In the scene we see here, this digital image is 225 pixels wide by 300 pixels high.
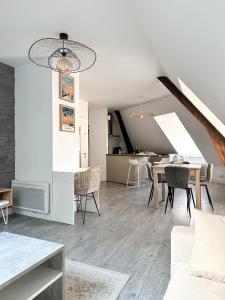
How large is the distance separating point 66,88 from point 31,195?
194 cm

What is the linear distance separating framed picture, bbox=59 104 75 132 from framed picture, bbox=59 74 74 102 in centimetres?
17

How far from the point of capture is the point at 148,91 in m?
5.83

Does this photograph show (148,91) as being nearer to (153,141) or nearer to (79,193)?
(153,141)

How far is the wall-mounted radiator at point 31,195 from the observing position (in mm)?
3518

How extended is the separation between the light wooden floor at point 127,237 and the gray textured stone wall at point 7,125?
0.79 metres

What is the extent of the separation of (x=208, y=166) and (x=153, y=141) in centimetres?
422

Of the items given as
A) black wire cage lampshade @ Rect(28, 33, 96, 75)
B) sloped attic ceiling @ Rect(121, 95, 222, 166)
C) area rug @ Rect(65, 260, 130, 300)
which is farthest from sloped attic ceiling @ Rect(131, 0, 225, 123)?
sloped attic ceiling @ Rect(121, 95, 222, 166)

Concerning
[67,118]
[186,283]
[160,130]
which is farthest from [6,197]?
[160,130]

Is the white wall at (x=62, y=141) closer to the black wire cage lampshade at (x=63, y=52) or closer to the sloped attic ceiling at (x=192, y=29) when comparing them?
the black wire cage lampshade at (x=63, y=52)

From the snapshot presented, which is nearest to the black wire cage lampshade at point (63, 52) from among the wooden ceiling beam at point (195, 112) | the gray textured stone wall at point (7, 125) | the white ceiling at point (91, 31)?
the white ceiling at point (91, 31)

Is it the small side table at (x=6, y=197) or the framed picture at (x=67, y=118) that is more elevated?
the framed picture at (x=67, y=118)

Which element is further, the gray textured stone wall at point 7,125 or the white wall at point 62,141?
the gray textured stone wall at point 7,125

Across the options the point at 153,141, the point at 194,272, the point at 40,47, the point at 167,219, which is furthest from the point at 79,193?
the point at 153,141

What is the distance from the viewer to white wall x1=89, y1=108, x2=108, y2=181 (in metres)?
7.47
